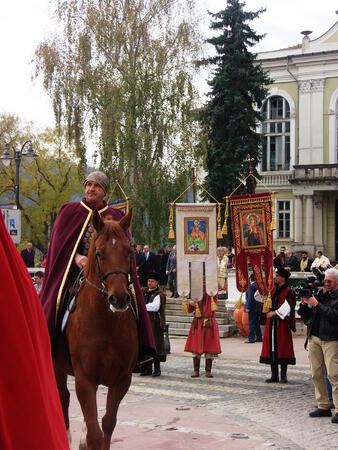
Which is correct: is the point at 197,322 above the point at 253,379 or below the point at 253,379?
above

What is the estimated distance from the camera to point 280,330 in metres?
12.6

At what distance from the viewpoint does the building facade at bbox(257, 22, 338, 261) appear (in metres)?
42.2

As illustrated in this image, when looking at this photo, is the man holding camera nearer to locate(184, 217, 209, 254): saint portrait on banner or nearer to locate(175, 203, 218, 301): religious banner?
locate(175, 203, 218, 301): religious banner

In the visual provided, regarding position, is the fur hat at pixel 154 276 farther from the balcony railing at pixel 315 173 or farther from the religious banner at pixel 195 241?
the balcony railing at pixel 315 173

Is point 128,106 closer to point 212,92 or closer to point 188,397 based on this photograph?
point 212,92

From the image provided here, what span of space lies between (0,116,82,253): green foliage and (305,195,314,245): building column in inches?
561

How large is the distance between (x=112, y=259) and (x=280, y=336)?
7.67 m

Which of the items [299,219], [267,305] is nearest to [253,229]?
[267,305]

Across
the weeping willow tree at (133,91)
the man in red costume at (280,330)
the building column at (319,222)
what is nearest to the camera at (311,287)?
the man in red costume at (280,330)

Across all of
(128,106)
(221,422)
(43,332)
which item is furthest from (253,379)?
(128,106)

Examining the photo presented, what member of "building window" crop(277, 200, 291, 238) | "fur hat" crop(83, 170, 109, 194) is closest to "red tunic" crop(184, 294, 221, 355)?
"fur hat" crop(83, 170, 109, 194)

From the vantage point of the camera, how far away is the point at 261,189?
44.0 m

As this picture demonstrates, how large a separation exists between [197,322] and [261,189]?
31246 millimetres

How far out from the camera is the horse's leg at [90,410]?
5629mm
